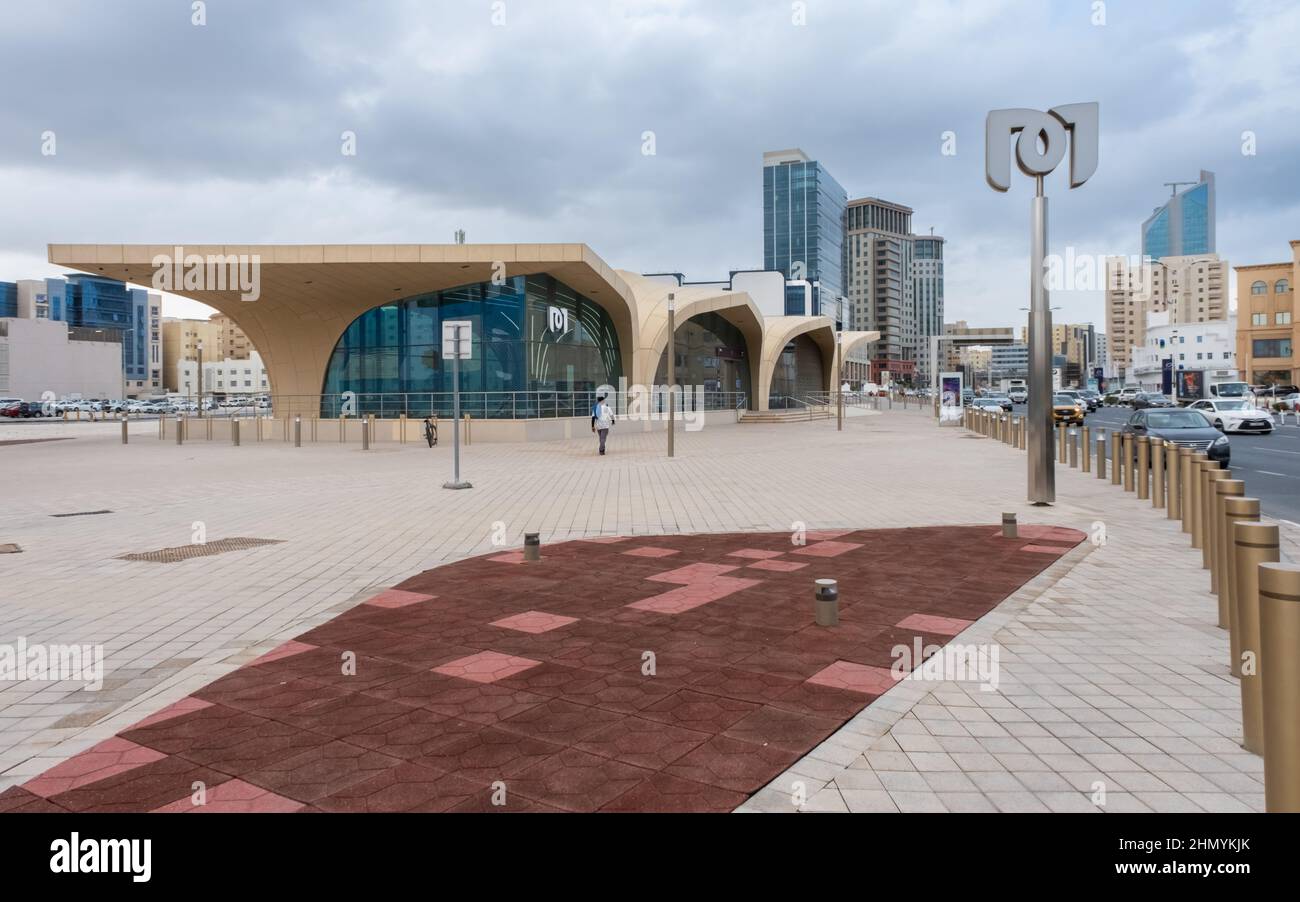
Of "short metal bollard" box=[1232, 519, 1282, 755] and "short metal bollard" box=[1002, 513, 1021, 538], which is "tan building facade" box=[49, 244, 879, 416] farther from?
"short metal bollard" box=[1232, 519, 1282, 755]

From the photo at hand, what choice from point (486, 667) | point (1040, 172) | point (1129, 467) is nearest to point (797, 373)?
point (1129, 467)

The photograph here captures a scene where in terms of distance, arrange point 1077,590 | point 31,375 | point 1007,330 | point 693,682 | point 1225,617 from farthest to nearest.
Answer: point 1007,330
point 31,375
point 1077,590
point 1225,617
point 693,682

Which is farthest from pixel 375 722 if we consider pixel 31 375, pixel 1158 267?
pixel 1158 267

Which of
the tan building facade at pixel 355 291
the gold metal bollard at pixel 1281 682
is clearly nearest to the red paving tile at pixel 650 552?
the gold metal bollard at pixel 1281 682

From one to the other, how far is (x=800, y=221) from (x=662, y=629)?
187 meters

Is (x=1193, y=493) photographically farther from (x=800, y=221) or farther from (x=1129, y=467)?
(x=800, y=221)

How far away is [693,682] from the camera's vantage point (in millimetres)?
5102

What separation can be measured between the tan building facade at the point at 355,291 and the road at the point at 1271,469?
68.9 feet

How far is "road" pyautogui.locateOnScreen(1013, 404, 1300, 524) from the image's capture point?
44.7 feet

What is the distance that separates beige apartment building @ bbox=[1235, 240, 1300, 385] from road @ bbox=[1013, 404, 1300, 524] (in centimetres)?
6269

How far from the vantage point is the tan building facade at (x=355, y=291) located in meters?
29.4

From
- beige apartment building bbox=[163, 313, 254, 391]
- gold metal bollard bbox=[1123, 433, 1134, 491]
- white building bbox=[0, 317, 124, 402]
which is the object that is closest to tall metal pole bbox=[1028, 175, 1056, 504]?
→ gold metal bollard bbox=[1123, 433, 1134, 491]
